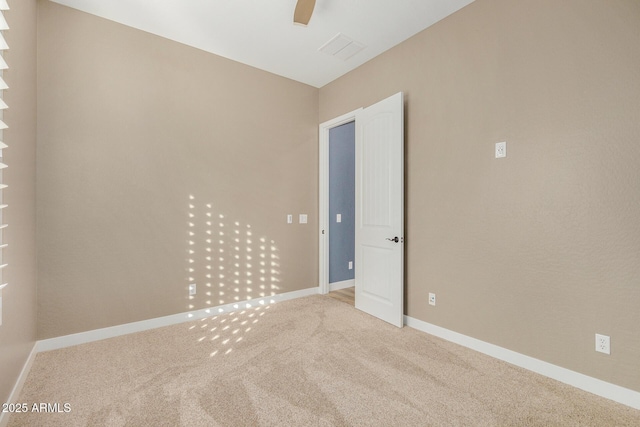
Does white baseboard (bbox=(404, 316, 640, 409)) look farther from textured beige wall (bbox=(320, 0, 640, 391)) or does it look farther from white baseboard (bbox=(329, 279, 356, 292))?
white baseboard (bbox=(329, 279, 356, 292))

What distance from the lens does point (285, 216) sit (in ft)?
12.5

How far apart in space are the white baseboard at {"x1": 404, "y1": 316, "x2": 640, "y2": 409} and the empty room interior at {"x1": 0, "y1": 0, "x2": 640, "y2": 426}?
0.5 inches

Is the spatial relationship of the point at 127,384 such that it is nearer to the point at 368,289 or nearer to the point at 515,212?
the point at 368,289

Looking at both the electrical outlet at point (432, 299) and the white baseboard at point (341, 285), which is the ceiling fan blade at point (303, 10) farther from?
the white baseboard at point (341, 285)

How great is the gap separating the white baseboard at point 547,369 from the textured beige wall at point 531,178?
0.04 m

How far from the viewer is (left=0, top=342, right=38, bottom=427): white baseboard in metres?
1.54

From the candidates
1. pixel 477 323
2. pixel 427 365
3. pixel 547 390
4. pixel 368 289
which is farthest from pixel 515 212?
pixel 368 289

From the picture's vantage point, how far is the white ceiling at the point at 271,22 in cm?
245

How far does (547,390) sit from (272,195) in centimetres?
312

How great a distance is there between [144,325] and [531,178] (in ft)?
12.0

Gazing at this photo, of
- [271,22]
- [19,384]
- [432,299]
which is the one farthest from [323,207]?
[19,384]

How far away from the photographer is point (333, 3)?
2420 mm

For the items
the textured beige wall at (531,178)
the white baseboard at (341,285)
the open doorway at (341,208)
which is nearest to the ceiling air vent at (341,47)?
the textured beige wall at (531,178)

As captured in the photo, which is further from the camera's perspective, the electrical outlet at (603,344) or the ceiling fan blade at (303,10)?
the ceiling fan blade at (303,10)
